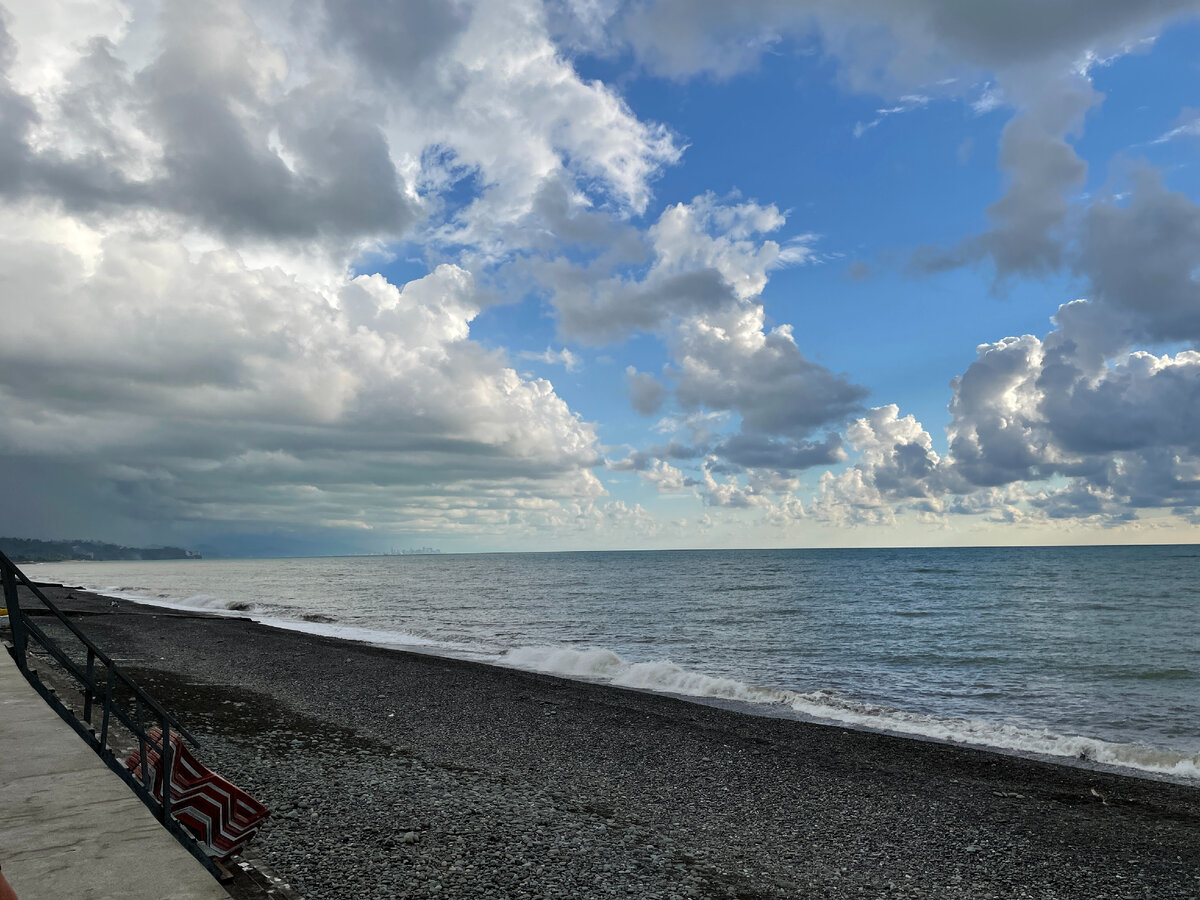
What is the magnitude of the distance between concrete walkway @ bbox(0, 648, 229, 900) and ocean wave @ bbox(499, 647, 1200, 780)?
1465 centimetres

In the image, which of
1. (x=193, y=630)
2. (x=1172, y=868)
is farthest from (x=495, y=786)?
(x=193, y=630)

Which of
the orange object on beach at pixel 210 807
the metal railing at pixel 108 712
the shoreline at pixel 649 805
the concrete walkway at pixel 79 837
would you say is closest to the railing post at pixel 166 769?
the metal railing at pixel 108 712

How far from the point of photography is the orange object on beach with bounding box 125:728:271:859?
566 centimetres

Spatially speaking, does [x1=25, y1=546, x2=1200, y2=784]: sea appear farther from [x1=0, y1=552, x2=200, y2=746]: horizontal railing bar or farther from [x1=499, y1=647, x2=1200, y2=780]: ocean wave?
[x1=0, y1=552, x2=200, y2=746]: horizontal railing bar

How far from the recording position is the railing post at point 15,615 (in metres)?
7.48

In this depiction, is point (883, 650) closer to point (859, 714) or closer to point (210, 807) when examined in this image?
point (859, 714)

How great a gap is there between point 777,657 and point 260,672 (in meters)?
17.7

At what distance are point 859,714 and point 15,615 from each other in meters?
16.7

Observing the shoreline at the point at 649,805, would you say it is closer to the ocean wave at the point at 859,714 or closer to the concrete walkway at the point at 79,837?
the ocean wave at the point at 859,714

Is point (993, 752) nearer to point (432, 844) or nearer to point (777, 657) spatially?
point (432, 844)

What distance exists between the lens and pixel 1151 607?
4741cm

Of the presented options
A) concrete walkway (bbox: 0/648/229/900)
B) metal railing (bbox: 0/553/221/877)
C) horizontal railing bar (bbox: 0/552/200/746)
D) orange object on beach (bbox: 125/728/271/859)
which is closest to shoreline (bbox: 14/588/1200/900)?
orange object on beach (bbox: 125/728/271/859)

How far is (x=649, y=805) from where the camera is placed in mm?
9445

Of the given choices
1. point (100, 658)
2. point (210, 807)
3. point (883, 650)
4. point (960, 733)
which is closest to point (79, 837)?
point (210, 807)
